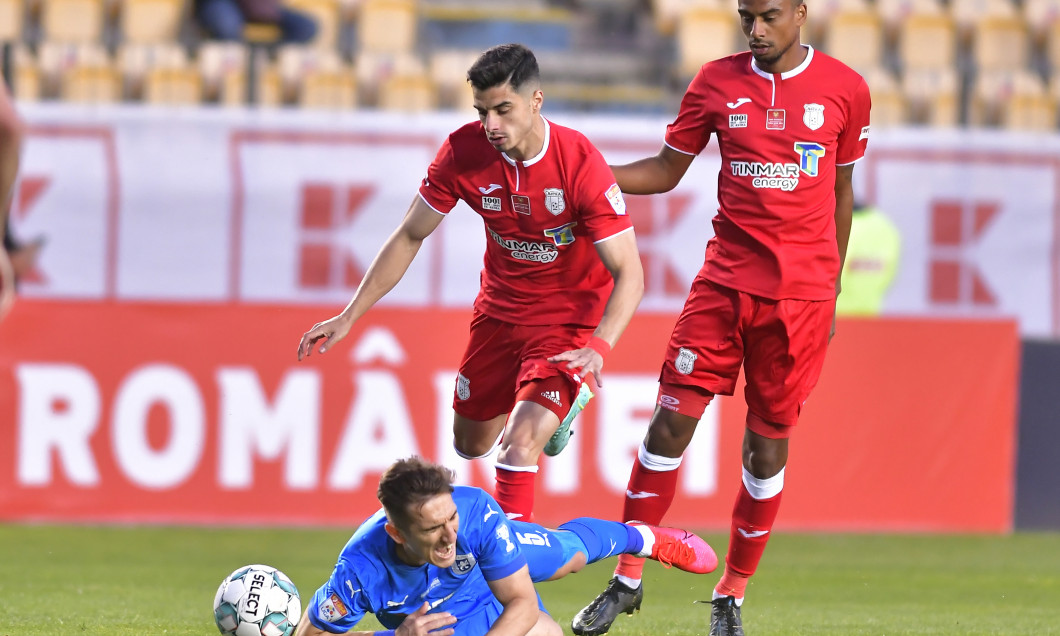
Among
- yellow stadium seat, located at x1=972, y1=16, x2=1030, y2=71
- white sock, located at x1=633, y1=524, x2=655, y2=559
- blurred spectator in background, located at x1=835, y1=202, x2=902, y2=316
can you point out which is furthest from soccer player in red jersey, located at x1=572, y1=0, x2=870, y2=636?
yellow stadium seat, located at x1=972, y1=16, x2=1030, y2=71

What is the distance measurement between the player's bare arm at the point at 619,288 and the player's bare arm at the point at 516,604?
739mm

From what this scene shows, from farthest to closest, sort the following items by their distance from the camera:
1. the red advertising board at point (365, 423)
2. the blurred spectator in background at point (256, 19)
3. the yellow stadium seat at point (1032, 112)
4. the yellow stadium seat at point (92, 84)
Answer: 1. the yellow stadium seat at point (1032, 112)
2. the blurred spectator in background at point (256, 19)
3. the yellow stadium seat at point (92, 84)
4. the red advertising board at point (365, 423)

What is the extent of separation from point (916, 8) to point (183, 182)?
751 cm

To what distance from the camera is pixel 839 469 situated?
9.95 metres

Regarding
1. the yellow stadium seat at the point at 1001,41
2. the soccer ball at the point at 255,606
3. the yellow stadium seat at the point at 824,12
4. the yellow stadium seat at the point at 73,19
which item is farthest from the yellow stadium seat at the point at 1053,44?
the soccer ball at the point at 255,606

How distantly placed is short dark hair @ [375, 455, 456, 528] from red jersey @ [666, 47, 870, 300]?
1.53 m

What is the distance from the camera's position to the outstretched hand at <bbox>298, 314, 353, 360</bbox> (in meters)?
5.59

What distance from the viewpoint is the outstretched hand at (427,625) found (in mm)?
4785

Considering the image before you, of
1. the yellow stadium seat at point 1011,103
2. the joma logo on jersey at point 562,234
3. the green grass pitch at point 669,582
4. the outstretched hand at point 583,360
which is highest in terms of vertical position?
the yellow stadium seat at point 1011,103

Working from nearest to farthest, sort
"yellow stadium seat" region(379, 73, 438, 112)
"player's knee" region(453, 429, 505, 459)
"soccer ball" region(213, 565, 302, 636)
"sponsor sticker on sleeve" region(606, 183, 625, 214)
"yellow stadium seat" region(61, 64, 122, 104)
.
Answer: "soccer ball" region(213, 565, 302, 636), "sponsor sticker on sleeve" region(606, 183, 625, 214), "player's knee" region(453, 429, 505, 459), "yellow stadium seat" region(61, 64, 122, 104), "yellow stadium seat" region(379, 73, 438, 112)

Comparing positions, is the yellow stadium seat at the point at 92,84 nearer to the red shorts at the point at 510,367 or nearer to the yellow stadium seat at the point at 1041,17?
the red shorts at the point at 510,367

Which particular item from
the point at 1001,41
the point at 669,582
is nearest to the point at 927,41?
the point at 1001,41

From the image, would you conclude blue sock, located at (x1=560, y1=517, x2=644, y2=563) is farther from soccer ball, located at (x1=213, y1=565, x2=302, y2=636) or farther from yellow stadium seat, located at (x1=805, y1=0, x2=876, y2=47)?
yellow stadium seat, located at (x1=805, y1=0, x2=876, y2=47)

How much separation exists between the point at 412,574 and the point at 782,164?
203 cm
